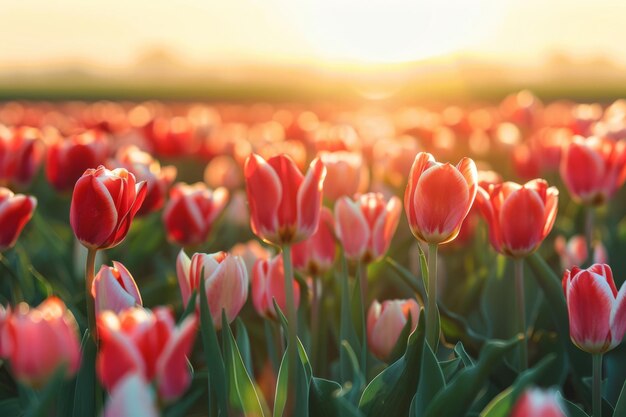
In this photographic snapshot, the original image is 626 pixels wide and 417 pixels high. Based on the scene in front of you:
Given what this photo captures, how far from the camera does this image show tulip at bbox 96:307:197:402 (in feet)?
3.68

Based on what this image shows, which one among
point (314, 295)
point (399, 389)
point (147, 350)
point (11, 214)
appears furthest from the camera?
point (314, 295)

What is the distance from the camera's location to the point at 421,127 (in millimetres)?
5551

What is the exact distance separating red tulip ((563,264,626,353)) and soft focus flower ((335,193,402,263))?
2.24ft

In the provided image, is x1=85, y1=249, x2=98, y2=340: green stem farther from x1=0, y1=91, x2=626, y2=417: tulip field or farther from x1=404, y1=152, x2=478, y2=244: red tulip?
x1=404, y1=152, x2=478, y2=244: red tulip

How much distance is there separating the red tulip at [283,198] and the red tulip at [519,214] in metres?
0.50

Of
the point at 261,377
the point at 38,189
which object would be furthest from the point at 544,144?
the point at 38,189

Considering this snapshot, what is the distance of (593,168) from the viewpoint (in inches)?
117

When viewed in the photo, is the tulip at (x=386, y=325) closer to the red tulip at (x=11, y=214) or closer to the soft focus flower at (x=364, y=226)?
the soft focus flower at (x=364, y=226)

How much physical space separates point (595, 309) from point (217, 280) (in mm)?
837

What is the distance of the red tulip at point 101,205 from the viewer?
177cm

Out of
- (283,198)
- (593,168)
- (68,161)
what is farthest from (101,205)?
(593,168)

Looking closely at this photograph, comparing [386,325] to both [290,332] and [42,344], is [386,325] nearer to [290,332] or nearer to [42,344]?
[290,332]

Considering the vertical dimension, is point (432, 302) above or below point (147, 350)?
below

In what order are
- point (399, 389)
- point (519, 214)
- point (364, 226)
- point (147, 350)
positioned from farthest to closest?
point (364, 226) < point (519, 214) < point (399, 389) < point (147, 350)
